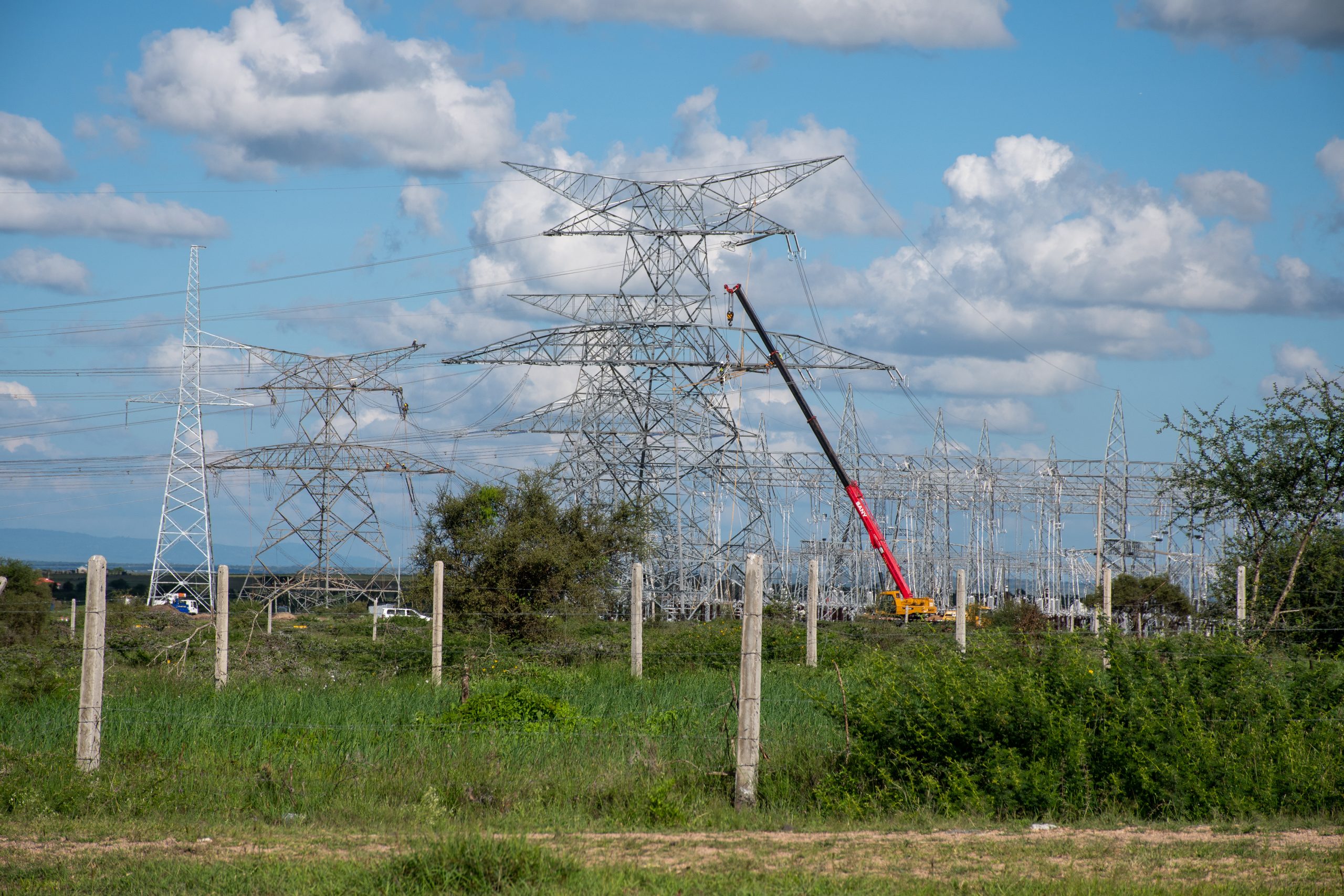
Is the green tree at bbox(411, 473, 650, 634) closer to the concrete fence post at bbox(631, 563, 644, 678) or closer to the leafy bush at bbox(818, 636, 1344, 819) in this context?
the concrete fence post at bbox(631, 563, 644, 678)

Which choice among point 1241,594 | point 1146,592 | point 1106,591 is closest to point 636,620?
point 1106,591

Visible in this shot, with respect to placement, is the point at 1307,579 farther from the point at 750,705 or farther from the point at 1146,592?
the point at 1146,592

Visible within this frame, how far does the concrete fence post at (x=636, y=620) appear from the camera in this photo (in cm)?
1485

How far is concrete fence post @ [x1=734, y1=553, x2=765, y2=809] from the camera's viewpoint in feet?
28.3

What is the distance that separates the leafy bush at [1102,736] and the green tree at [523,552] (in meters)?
10.1

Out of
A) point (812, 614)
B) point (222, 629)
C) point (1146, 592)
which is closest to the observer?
point (222, 629)

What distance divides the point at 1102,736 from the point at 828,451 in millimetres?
23589

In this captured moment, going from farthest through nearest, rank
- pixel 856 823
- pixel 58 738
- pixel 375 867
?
pixel 58 738 → pixel 856 823 → pixel 375 867

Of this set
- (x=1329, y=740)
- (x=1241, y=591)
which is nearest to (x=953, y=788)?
(x=1329, y=740)

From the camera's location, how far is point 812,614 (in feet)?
53.7

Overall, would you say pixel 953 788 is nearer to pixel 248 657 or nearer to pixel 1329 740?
pixel 1329 740

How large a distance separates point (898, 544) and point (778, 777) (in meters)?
61.1

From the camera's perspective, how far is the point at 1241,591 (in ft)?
54.3

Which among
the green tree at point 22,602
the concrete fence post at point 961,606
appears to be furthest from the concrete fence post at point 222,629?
the concrete fence post at point 961,606
